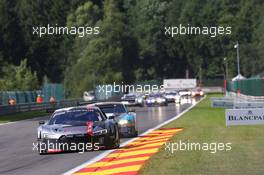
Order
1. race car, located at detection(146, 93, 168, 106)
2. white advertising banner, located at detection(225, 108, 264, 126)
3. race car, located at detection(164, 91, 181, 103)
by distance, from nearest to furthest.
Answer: white advertising banner, located at detection(225, 108, 264, 126), race car, located at detection(146, 93, 168, 106), race car, located at detection(164, 91, 181, 103)

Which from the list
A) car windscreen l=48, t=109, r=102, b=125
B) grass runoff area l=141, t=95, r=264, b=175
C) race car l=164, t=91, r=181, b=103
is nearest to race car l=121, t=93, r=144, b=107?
race car l=164, t=91, r=181, b=103

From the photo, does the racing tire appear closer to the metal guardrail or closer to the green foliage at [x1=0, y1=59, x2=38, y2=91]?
the metal guardrail

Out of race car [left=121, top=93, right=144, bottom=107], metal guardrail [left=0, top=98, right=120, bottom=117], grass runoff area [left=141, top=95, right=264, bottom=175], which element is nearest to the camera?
grass runoff area [left=141, top=95, right=264, bottom=175]

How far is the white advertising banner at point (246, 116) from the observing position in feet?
73.3

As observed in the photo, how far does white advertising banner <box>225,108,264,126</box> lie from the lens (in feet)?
73.3

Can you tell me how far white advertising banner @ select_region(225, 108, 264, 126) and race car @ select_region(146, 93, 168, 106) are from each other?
132ft

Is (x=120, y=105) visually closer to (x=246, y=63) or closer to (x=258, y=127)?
(x=258, y=127)

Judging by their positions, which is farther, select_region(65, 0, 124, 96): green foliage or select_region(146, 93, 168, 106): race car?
select_region(65, 0, 124, 96): green foliage

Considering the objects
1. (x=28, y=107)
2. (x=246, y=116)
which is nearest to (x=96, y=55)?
(x=28, y=107)

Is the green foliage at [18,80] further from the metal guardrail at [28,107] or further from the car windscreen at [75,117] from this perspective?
the car windscreen at [75,117]

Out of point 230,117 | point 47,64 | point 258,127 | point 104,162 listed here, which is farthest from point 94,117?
point 47,64

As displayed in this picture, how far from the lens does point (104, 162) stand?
653 inches

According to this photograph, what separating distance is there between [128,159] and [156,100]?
46067 mm

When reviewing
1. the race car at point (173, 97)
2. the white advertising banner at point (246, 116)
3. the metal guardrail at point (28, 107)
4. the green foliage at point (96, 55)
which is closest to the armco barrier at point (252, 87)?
the race car at point (173, 97)
